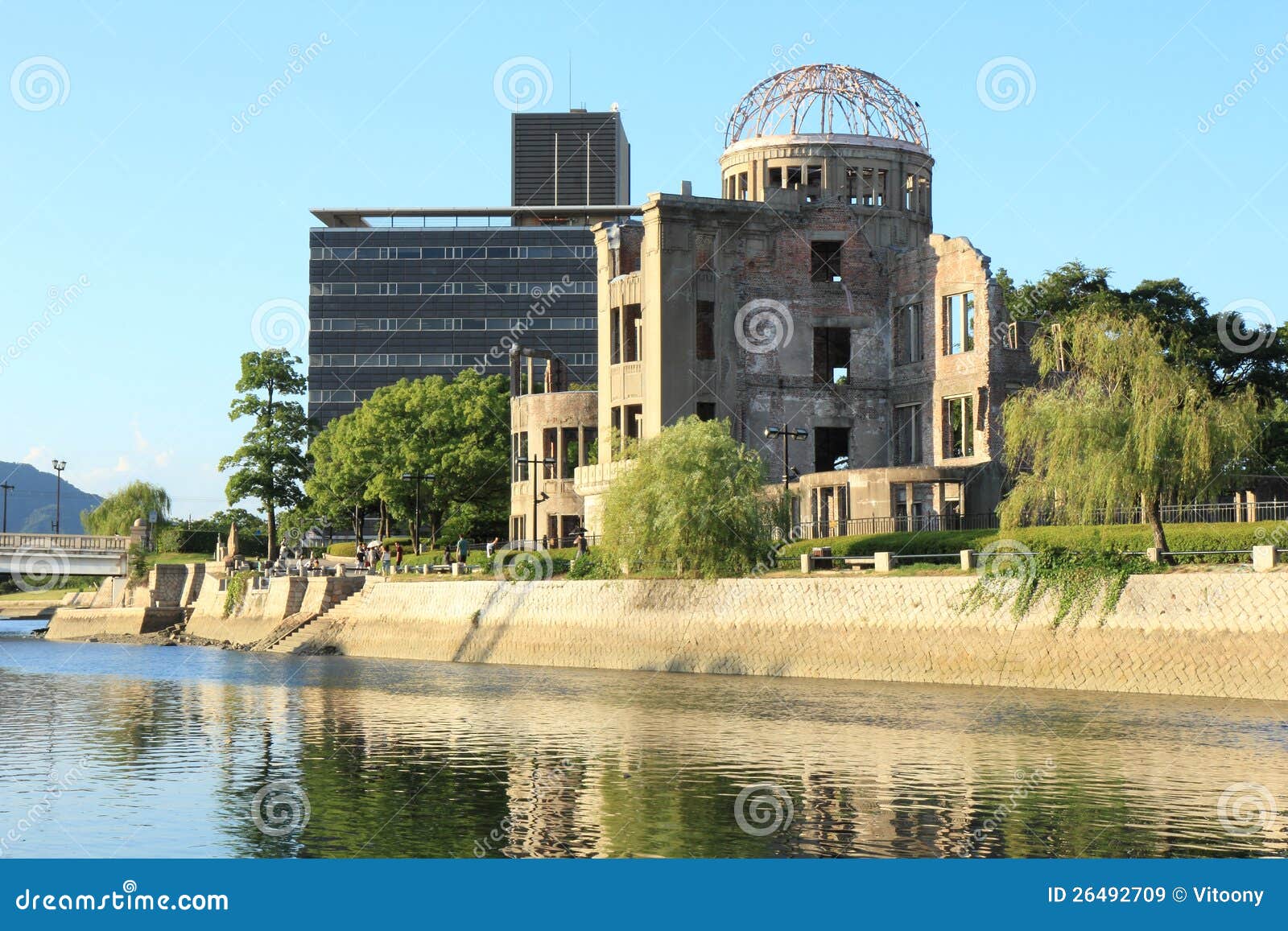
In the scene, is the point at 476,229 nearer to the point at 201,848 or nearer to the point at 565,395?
the point at 565,395

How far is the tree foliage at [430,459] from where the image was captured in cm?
9569

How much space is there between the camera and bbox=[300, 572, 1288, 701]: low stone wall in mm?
33781

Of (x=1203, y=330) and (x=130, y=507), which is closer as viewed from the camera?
(x=1203, y=330)

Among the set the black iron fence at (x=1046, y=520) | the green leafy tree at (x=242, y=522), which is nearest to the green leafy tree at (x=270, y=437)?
the green leafy tree at (x=242, y=522)

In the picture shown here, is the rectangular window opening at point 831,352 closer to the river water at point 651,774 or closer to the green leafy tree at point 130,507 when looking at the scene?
the river water at point 651,774

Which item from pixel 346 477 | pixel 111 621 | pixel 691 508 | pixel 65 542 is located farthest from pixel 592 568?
pixel 65 542

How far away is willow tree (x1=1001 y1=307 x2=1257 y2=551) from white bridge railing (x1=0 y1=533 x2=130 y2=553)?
186ft

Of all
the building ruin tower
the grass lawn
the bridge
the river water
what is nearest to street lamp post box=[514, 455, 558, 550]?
the building ruin tower

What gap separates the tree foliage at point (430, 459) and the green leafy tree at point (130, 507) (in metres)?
33.7

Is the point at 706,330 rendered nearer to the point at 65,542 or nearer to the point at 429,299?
the point at 65,542

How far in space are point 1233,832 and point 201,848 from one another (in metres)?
11.3

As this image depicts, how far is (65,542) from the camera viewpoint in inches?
3639

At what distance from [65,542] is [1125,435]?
6736 centimetres

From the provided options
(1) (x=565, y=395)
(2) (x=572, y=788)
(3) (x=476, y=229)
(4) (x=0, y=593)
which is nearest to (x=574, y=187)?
(3) (x=476, y=229)
